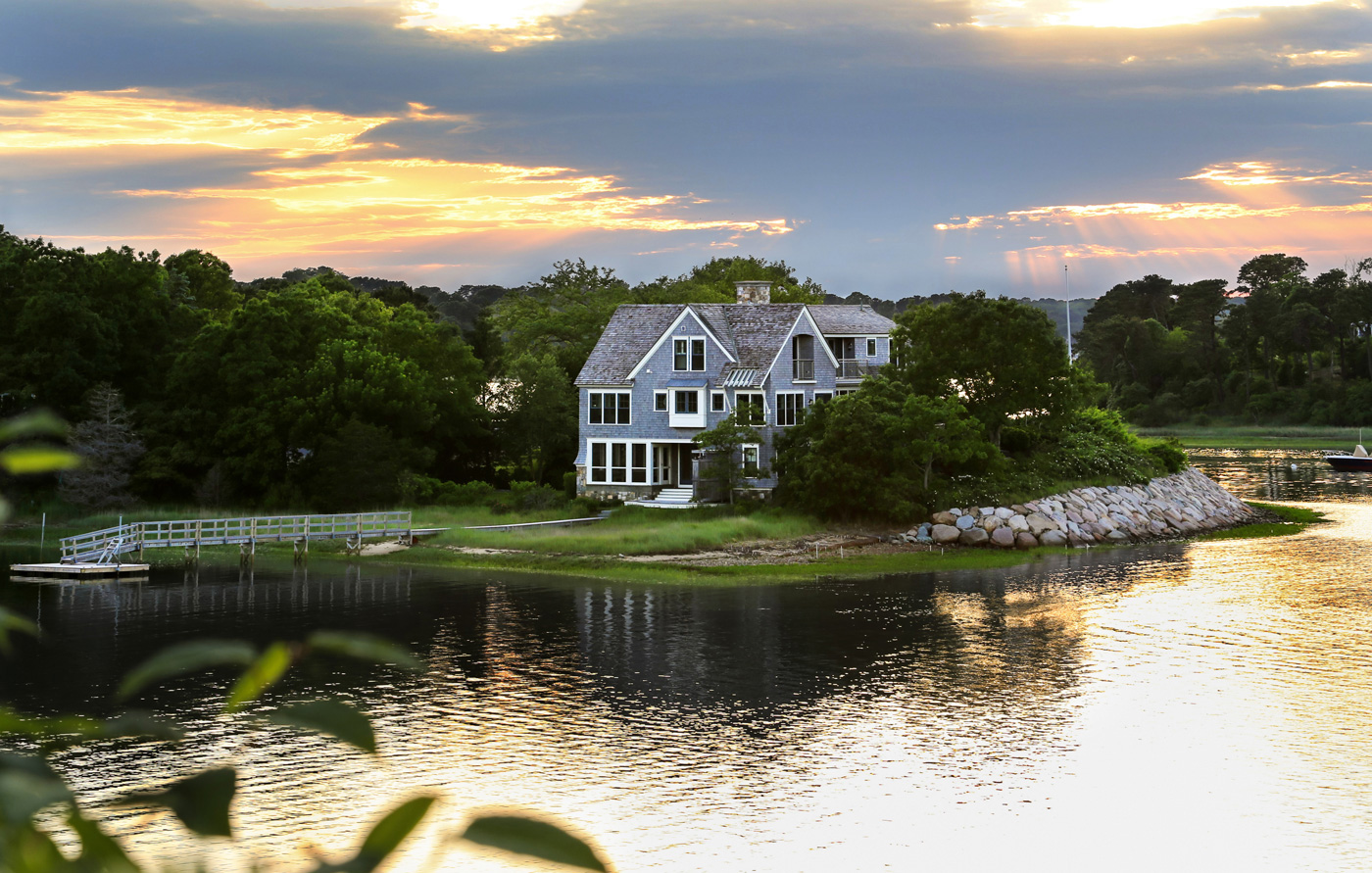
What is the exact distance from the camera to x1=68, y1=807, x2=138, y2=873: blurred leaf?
1.28 metres

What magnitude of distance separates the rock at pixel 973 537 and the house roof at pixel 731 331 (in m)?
11.8

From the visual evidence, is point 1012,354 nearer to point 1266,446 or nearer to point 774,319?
point 774,319

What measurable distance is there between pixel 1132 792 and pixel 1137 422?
122 metres

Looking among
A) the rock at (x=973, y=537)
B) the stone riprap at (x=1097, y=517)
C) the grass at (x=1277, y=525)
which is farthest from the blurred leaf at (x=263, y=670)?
the grass at (x=1277, y=525)

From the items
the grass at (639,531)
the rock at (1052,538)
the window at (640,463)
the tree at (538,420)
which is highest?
the tree at (538,420)

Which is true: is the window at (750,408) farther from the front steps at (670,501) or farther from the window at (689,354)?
the front steps at (670,501)

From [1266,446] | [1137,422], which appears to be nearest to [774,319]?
[1266,446]

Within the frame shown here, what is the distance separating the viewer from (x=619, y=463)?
5747 cm

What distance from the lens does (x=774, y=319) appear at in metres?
59.2

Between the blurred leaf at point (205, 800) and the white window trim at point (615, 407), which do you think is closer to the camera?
the blurred leaf at point (205, 800)

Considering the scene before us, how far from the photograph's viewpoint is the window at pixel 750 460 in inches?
2106

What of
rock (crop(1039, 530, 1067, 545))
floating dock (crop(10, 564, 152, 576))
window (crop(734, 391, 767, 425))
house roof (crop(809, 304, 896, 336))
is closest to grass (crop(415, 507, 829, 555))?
window (crop(734, 391, 767, 425))

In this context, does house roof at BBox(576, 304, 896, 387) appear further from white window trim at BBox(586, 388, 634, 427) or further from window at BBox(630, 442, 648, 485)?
window at BBox(630, 442, 648, 485)

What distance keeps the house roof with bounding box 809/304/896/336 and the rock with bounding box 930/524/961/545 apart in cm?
1385
